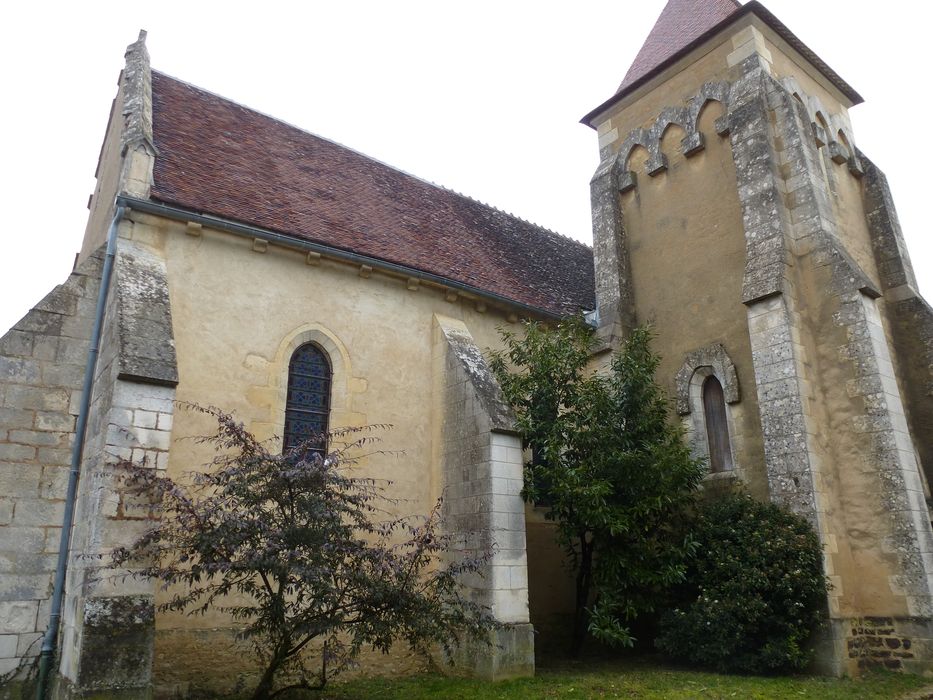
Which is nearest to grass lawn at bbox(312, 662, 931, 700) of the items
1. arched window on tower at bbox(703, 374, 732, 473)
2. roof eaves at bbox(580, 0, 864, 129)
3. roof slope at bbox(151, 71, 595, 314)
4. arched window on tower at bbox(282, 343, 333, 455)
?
arched window on tower at bbox(282, 343, 333, 455)

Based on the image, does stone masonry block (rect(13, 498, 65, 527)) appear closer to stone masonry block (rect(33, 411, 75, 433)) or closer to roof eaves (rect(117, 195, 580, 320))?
stone masonry block (rect(33, 411, 75, 433))

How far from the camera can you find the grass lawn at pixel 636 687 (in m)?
7.46

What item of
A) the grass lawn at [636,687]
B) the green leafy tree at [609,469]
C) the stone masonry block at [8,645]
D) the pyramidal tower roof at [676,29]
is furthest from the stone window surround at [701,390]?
the stone masonry block at [8,645]

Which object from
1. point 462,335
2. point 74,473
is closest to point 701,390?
point 462,335

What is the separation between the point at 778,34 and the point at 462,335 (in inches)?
305

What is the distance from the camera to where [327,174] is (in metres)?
12.9

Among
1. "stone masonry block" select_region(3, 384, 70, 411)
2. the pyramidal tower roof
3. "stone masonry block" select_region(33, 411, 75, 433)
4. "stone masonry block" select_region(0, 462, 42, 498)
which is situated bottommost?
"stone masonry block" select_region(0, 462, 42, 498)

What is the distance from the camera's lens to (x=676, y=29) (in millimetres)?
14180

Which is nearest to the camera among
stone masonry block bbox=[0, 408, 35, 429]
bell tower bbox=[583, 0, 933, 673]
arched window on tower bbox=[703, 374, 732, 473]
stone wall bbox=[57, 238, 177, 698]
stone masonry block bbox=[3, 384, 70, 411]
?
stone wall bbox=[57, 238, 177, 698]

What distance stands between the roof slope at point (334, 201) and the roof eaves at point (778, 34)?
11.4ft

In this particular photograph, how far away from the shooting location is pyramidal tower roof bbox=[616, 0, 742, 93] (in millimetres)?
13281

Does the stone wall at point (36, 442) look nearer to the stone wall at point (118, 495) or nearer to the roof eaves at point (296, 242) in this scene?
the stone wall at point (118, 495)

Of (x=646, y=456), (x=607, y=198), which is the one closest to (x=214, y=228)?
(x=646, y=456)

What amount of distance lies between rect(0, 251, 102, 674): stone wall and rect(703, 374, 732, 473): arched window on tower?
8.86 meters
